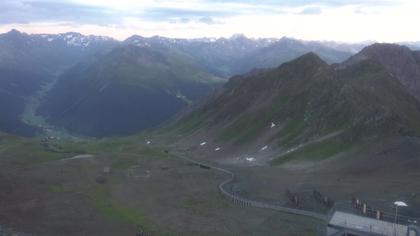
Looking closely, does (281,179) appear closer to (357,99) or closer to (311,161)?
(311,161)

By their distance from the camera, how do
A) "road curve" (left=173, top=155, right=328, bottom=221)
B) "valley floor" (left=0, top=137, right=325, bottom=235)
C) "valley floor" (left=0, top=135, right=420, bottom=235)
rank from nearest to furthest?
1. "valley floor" (left=0, top=137, right=325, bottom=235)
2. "valley floor" (left=0, top=135, right=420, bottom=235)
3. "road curve" (left=173, top=155, right=328, bottom=221)

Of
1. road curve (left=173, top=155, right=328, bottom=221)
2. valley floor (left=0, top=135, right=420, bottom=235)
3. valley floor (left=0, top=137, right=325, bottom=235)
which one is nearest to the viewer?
valley floor (left=0, top=137, right=325, bottom=235)

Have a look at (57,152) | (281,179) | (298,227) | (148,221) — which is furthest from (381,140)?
(57,152)

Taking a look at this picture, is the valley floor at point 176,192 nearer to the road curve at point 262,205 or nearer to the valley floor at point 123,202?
the valley floor at point 123,202

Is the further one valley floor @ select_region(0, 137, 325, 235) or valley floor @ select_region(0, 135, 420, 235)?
valley floor @ select_region(0, 135, 420, 235)

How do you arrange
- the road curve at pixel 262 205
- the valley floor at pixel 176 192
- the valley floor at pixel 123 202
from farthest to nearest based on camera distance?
1. the road curve at pixel 262 205
2. the valley floor at pixel 176 192
3. the valley floor at pixel 123 202

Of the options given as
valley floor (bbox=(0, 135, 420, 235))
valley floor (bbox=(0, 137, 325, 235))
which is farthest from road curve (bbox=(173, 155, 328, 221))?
valley floor (bbox=(0, 137, 325, 235))

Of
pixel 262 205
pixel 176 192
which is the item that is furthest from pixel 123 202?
pixel 262 205

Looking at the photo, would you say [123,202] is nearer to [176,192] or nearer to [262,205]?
[176,192]

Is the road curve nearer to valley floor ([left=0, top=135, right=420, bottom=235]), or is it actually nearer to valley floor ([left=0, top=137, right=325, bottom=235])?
valley floor ([left=0, top=135, right=420, bottom=235])

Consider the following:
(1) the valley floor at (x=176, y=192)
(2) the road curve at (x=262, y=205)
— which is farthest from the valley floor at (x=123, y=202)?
(2) the road curve at (x=262, y=205)

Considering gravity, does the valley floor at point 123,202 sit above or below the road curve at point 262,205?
below
